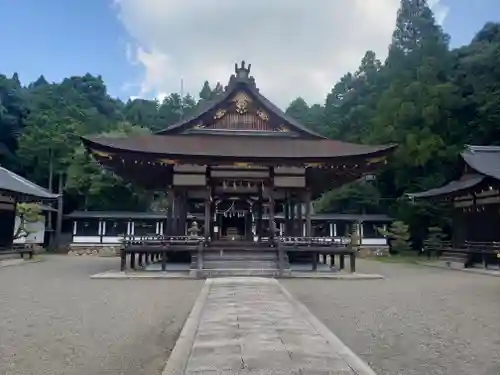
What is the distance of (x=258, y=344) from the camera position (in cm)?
569

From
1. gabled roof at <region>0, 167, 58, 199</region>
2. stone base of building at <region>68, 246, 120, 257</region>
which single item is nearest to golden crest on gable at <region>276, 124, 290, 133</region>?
gabled roof at <region>0, 167, 58, 199</region>

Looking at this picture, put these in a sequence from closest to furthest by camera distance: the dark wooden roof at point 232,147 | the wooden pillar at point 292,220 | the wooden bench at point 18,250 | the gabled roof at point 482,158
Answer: the dark wooden roof at point 232,147
the wooden pillar at point 292,220
the gabled roof at point 482,158
the wooden bench at point 18,250

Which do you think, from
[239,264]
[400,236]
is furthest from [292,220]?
[400,236]

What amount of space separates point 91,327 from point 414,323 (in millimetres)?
5377

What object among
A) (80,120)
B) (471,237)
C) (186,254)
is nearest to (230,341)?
(186,254)

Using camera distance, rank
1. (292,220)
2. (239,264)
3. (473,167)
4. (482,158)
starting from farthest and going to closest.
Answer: (482,158), (473,167), (292,220), (239,264)

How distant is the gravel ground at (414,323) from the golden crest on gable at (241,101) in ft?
30.0

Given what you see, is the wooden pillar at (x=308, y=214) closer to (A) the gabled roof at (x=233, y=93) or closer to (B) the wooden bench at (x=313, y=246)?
(B) the wooden bench at (x=313, y=246)

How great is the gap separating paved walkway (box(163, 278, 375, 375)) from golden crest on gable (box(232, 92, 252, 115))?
12616 mm

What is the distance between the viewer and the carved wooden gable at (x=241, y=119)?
66.6 ft

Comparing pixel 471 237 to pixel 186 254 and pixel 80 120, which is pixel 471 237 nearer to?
pixel 186 254

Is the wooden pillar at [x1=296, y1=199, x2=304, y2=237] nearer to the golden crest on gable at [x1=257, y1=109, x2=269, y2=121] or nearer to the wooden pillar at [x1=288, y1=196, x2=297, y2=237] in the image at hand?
the wooden pillar at [x1=288, y1=196, x2=297, y2=237]

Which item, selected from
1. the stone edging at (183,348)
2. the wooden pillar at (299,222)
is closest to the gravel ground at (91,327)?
the stone edging at (183,348)

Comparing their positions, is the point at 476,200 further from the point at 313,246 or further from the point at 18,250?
the point at 18,250
